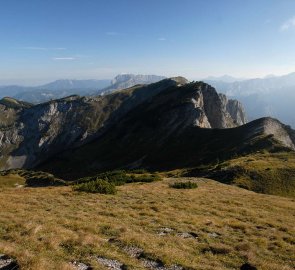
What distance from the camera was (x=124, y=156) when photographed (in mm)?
170750

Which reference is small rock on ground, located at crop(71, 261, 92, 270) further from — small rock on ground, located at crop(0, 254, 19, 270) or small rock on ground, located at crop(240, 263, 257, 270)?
small rock on ground, located at crop(240, 263, 257, 270)

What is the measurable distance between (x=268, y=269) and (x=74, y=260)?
8.63 meters

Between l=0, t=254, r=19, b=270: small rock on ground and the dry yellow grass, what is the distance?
26 centimetres

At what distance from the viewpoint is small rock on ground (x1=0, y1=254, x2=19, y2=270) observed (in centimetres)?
1377

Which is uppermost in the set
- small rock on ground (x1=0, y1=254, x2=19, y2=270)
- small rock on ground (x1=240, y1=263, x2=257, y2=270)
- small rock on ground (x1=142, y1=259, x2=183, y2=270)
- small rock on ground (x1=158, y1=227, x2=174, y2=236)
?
small rock on ground (x1=0, y1=254, x2=19, y2=270)

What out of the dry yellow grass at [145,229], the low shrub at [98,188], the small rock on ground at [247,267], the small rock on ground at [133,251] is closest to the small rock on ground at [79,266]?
the dry yellow grass at [145,229]

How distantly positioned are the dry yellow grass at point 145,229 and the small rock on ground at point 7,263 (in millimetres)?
259

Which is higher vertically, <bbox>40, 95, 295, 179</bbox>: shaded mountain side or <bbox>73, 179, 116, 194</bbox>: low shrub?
<bbox>73, 179, 116, 194</bbox>: low shrub

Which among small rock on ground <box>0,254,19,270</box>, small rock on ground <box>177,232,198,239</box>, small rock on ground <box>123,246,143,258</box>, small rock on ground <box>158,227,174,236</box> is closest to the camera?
small rock on ground <box>0,254,19,270</box>

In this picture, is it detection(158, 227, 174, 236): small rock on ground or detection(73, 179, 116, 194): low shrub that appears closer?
detection(158, 227, 174, 236): small rock on ground

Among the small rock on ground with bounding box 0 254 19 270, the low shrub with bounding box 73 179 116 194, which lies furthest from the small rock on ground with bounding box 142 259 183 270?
the low shrub with bounding box 73 179 116 194

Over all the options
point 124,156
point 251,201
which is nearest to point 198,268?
point 251,201

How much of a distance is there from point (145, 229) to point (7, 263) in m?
10.0

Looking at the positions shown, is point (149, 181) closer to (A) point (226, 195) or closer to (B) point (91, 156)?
(A) point (226, 195)
